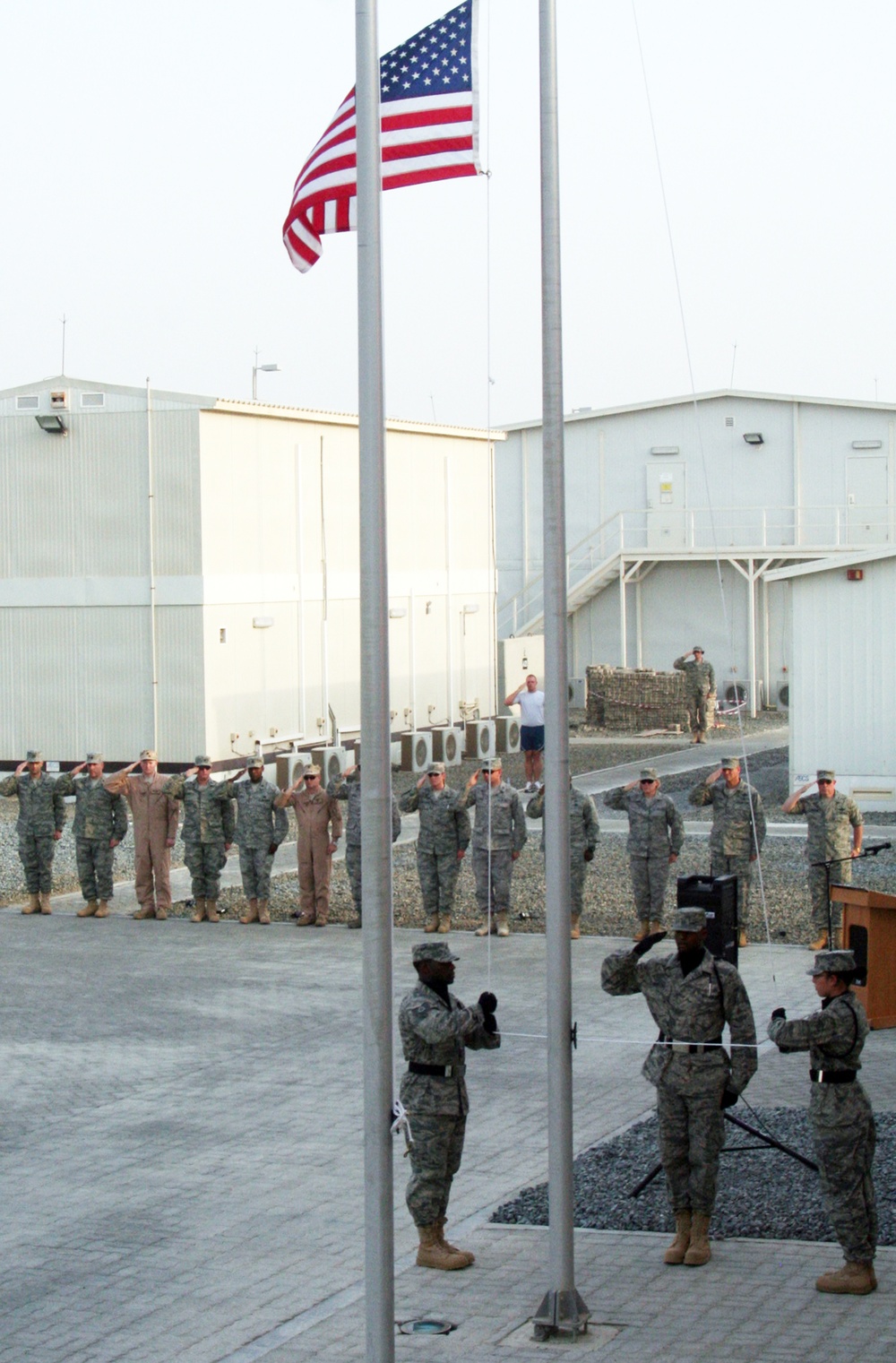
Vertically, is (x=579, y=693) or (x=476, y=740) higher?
(x=579, y=693)

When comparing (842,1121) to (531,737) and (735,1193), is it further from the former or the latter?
(531,737)

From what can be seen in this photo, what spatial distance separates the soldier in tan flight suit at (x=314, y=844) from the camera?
1755cm

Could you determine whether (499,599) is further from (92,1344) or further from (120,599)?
(92,1344)

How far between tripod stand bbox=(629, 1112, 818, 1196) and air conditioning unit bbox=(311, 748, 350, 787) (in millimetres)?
16417

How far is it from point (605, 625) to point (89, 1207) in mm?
32007

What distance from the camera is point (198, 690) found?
84.7 feet

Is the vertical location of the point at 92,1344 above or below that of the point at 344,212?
below

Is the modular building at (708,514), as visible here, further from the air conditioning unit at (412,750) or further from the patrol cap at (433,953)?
the patrol cap at (433,953)

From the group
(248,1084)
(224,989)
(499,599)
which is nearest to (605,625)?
(499,599)

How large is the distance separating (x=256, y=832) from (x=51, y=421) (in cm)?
1097

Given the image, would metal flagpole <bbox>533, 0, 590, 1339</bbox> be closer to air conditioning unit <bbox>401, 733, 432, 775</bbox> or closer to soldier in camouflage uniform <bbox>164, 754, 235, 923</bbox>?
soldier in camouflage uniform <bbox>164, 754, 235, 923</bbox>

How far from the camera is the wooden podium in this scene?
12.4 metres

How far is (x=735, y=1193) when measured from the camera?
9188 millimetres

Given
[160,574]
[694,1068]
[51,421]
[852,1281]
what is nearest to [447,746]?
[160,574]
